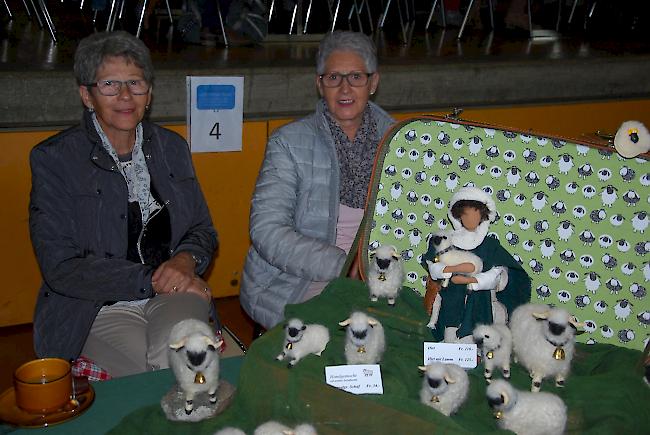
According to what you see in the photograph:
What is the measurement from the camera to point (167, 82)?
11.5 feet

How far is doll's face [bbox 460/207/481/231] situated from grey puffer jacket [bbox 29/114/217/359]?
3.41 feet

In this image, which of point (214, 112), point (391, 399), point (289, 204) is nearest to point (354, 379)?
point (391, 399)

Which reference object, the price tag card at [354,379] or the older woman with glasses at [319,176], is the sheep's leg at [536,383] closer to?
the price tag card at [354,379]

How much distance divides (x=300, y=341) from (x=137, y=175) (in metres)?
1.10

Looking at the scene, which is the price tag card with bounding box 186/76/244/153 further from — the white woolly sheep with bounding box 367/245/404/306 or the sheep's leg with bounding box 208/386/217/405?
the sheep's leg with bounding box 208/386/217/405

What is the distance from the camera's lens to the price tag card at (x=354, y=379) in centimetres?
150

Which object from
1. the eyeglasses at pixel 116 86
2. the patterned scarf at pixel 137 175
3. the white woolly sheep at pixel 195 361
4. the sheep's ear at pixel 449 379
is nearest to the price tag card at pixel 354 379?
the sheep's ear at pixel 449 379

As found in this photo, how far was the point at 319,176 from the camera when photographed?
→ 2461 mm

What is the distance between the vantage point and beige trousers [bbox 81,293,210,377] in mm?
2273

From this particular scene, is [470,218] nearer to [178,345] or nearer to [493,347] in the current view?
→ [493,347]

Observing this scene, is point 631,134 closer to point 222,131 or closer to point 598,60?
point 222,131

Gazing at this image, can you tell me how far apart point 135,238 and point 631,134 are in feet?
4.86

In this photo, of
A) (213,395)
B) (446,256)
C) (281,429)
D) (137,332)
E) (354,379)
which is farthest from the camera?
(137,332)

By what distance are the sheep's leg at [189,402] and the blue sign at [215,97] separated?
2.14 metres
